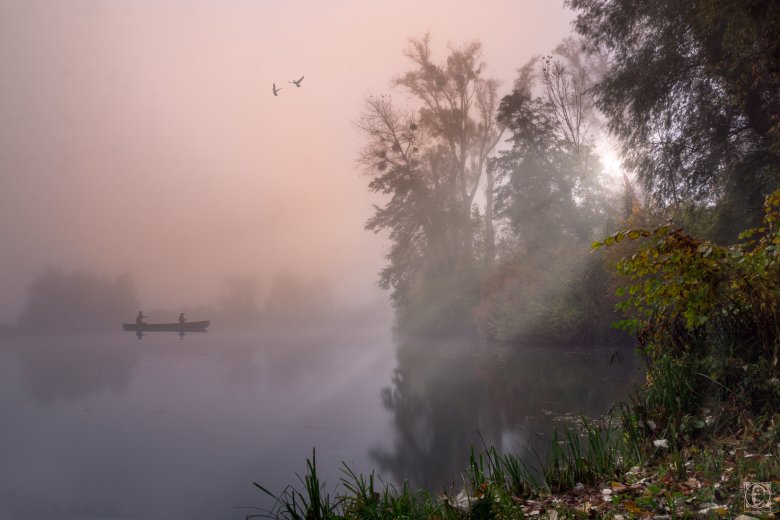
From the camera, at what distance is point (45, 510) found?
667 centimetres

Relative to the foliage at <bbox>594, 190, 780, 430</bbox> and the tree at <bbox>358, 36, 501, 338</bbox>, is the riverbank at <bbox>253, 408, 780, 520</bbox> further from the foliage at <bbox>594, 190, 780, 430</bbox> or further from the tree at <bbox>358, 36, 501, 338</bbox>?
the tree at <bbox>358, 36, 501, 338</bbox>

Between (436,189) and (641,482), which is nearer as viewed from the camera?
(641,482)

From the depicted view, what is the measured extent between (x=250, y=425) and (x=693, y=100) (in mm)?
14770

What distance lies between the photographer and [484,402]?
1141cm

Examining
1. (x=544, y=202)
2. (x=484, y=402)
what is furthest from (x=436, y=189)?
(x=484, y=402)

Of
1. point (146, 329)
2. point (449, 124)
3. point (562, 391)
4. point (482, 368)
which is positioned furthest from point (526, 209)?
point (146, 329)

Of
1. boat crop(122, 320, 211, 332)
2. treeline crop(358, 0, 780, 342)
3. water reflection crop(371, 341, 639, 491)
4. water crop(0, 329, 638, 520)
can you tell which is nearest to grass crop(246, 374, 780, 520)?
water crop(0, 329, 638, 520)

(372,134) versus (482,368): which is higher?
(372,134)

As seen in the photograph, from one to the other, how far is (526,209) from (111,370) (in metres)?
22.0

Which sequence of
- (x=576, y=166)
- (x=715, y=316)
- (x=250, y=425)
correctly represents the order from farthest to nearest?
(x=576, y=166) → (x=250, y=425) → (x=715, y=316)

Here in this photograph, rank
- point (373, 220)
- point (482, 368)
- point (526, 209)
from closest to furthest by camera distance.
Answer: point (482, 368) < point (526, 209) < point (373, 220)

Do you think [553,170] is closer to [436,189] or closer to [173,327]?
[436,189]

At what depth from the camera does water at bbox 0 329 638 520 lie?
7.13 metres

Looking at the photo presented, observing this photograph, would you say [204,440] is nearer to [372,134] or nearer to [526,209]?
[526,209]
